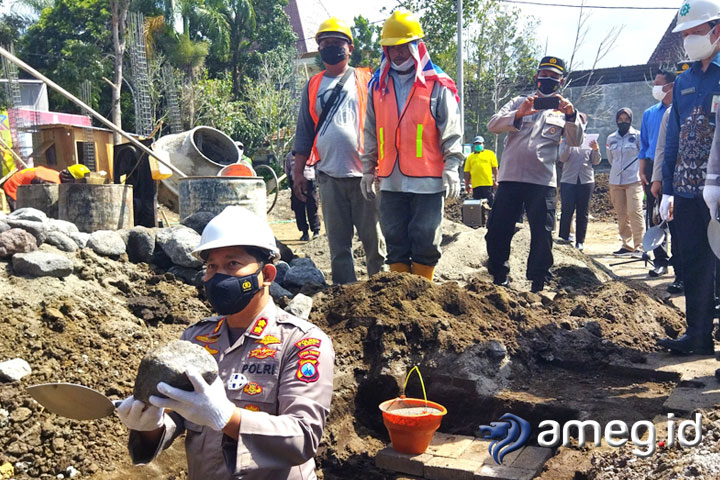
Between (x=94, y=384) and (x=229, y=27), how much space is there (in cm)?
3354

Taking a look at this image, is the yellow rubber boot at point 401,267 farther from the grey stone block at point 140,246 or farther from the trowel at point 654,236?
the grey stone block at point 140,246

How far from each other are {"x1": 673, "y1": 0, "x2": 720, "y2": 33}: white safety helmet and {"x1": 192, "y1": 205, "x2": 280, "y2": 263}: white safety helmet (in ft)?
10.2

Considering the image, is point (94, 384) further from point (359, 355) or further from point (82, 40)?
point (82, 40)

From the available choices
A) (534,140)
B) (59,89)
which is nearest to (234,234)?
(534,140)

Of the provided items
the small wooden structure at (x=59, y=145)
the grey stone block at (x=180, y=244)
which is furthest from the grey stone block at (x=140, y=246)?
the small wooden structure at (x=59, y=145)

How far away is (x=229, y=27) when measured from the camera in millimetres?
35062

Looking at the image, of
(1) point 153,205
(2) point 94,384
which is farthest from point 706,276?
(1) point 153,205

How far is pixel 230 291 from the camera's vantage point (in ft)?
7.61

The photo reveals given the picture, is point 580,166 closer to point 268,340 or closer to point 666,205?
point 666,205

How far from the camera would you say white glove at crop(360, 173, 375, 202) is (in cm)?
553

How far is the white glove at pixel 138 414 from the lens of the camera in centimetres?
207

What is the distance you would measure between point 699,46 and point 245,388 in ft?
11.4

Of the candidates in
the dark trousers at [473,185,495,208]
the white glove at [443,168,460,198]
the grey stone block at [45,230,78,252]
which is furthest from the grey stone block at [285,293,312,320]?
the dark trousers at [473,185,495,208]

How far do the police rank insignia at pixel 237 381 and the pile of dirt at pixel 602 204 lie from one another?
66.5 ft
